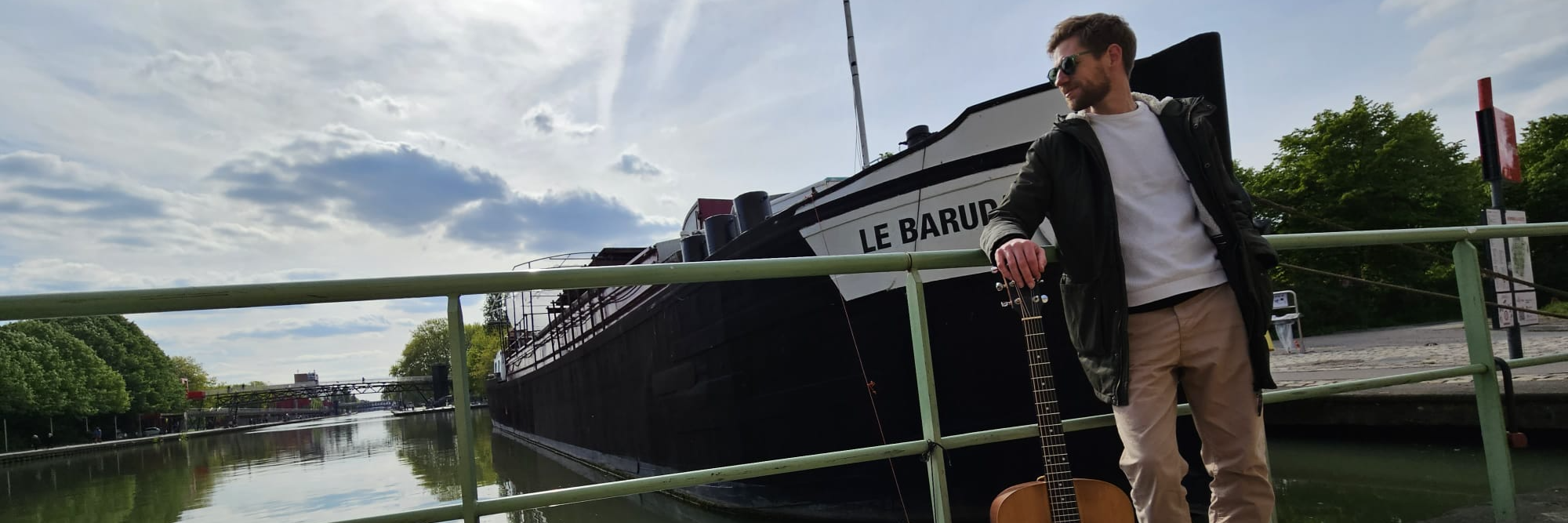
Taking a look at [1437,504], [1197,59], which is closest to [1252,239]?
[1197,59]

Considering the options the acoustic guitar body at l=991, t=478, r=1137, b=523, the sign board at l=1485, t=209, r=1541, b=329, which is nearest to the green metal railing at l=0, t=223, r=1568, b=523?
the acoustic guitar body at l=991, t=478, r=1137, b=523

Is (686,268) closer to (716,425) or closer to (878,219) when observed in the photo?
(878,219)

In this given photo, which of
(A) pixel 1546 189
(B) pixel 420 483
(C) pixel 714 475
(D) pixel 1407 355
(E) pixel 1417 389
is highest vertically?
(A) pixel 1546 189

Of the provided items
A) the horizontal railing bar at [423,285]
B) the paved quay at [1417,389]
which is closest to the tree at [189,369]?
the horizontal railing bar at [423,285]

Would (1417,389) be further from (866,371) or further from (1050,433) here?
(1050,433)

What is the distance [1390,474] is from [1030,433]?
5406mm

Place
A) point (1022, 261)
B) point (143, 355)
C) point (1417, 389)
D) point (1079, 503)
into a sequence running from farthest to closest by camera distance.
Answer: point (1417, 389) → point (143, 355) → point (1079, 503) → point (1022, 261)

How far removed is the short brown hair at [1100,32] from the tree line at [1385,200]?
79.0 feet

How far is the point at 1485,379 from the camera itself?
238cm

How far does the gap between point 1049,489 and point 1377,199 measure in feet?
94.3

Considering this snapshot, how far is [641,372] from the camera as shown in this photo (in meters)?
7.80

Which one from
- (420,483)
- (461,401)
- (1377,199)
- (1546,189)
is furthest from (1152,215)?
(1546,189)

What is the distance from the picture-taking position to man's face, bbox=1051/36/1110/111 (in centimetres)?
177

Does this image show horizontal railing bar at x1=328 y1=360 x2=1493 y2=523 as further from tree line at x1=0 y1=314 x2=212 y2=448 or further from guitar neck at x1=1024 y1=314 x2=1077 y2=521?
tree line at x1=0 y1=314 x2=212 y2=448
